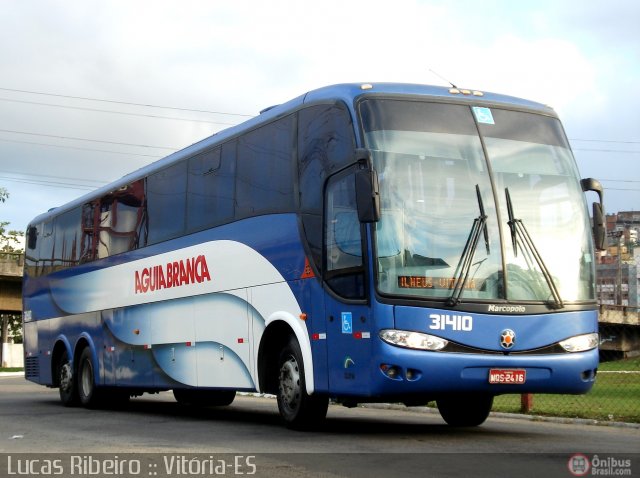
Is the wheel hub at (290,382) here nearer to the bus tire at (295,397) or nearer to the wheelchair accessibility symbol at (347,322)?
the bus tire at (295,397)

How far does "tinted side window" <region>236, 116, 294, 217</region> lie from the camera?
45.8ft

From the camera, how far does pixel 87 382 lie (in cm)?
2100

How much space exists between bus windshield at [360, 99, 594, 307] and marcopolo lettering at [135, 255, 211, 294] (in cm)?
465

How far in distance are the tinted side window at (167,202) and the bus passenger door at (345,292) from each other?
4.80 metres

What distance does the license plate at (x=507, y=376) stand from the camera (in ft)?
38.6

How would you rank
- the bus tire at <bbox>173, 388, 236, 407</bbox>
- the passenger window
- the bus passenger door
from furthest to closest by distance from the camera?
the bus tire at <bbox>173, 388, 236, 407</bbox> < the passenger window < the bus passenger door

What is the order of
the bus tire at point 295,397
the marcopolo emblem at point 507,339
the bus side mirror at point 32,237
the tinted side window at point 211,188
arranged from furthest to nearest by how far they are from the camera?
1. the bus side mirror at point 32,237
2. the tinted side window at point 211,188
3. the bus tire at point 295,397
4. the marcopolo emblem at point 507,339

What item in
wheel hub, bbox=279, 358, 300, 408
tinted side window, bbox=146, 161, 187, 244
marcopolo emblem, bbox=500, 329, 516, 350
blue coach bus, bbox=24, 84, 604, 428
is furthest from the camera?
tinted side window, bbox=146, 161, 187, 244

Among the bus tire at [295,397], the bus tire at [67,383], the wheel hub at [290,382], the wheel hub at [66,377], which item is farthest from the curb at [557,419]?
the wheel hub at [66,377]

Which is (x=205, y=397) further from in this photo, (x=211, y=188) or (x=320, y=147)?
(x=320, y=147)

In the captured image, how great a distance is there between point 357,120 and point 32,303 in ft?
47.0

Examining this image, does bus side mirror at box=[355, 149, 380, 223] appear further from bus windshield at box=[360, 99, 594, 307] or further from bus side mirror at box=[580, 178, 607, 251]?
bus side mirror at box=[580, 178, 607, 251]

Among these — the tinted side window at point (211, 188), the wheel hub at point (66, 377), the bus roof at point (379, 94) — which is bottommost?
the wheel hub at point (66, 377)

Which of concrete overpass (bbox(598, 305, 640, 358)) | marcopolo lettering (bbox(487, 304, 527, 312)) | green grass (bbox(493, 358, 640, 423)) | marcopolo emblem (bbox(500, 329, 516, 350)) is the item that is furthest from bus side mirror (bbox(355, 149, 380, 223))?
concrete overpass (bbox(598, 305, 640, 358))
